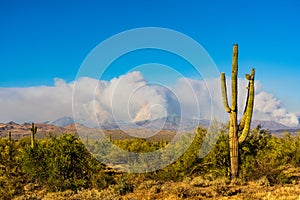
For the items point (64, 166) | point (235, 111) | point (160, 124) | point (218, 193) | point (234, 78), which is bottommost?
point (218, 193)

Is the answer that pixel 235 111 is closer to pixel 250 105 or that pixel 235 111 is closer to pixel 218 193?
pixel 250 105

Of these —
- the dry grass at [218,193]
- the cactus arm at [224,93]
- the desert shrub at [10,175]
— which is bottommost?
the desert shrub at [10,175]

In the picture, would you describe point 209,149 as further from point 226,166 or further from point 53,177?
point 53,177

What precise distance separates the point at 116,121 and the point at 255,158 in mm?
7793

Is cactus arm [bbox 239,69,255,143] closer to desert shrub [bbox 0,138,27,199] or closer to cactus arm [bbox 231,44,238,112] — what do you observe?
cactus arm [bbox 231,44,238,112]

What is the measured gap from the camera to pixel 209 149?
22906 millimetres

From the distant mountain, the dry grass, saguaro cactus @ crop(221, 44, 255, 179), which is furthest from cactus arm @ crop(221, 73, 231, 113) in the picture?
the dry grass

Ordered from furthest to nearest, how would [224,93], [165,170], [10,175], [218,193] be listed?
[10,175]
[165,170]
[224,93]
[218,193]

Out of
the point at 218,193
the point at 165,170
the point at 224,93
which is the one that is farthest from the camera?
the point at 165,170

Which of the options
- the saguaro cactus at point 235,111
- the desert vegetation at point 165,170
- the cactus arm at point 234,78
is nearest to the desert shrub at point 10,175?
the desert vegetation at point 165,170

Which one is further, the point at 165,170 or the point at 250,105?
the point at 165,170

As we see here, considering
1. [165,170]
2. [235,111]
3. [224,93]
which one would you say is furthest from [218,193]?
[165,170]

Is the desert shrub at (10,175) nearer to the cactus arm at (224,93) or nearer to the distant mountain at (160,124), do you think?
the distant mountain at (160,124)

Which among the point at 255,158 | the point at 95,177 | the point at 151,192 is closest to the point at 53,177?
the point at 95,177
